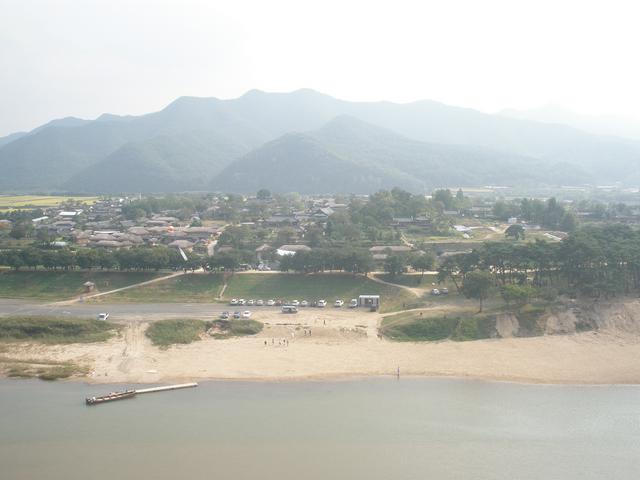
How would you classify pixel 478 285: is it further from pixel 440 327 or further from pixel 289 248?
pixel 289 248

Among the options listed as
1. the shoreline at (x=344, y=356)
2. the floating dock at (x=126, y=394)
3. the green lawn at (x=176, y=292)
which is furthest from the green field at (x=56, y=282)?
the floating dock at (x=126, y=394)

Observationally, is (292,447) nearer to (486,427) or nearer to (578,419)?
(486,427)

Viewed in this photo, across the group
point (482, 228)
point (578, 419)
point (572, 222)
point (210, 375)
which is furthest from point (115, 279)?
point (572, 222)

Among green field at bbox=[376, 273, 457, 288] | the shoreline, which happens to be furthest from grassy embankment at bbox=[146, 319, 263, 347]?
green field at bbox=[376, 273, 457, 288]

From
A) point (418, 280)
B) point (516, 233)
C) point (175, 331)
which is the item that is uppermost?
point (516, 233)

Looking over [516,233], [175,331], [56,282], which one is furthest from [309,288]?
[516,233]
